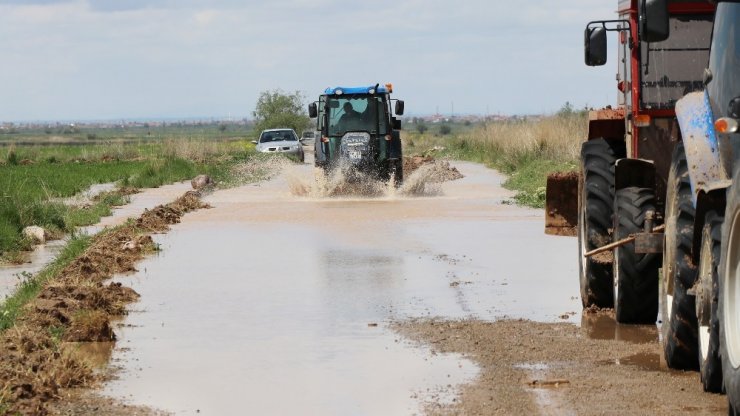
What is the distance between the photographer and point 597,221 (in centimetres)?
1238

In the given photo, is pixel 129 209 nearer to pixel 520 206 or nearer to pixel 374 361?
pixel 520 206

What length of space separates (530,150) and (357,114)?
1430cm

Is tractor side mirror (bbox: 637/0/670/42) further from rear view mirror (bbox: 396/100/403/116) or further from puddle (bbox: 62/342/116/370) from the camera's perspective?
rear view mirror (bbox: 396/100/403/116)

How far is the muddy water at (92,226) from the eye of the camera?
16.6 metres

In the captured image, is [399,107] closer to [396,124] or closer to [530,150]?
[396,124]

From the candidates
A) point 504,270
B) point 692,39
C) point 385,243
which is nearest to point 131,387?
point 692,39

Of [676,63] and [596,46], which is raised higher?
[596,46]

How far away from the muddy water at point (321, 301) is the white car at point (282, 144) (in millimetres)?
30068

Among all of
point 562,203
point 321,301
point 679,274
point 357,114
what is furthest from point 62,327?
point 357,114

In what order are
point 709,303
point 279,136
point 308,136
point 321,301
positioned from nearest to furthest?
1. point 709,303
2. point 321,301
3. point 279,136
4. point 308,136

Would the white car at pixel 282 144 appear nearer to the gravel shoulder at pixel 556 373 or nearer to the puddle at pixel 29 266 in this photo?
the puddle at pixel 29 266

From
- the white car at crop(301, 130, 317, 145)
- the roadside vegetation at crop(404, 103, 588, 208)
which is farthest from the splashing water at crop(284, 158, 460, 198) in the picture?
the white car at crop(301, 130, 317, 145)

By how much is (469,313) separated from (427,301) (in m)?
0.92

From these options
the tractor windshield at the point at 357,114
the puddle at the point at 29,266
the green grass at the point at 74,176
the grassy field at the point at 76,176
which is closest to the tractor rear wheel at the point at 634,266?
the puddle at the point at 29,266
